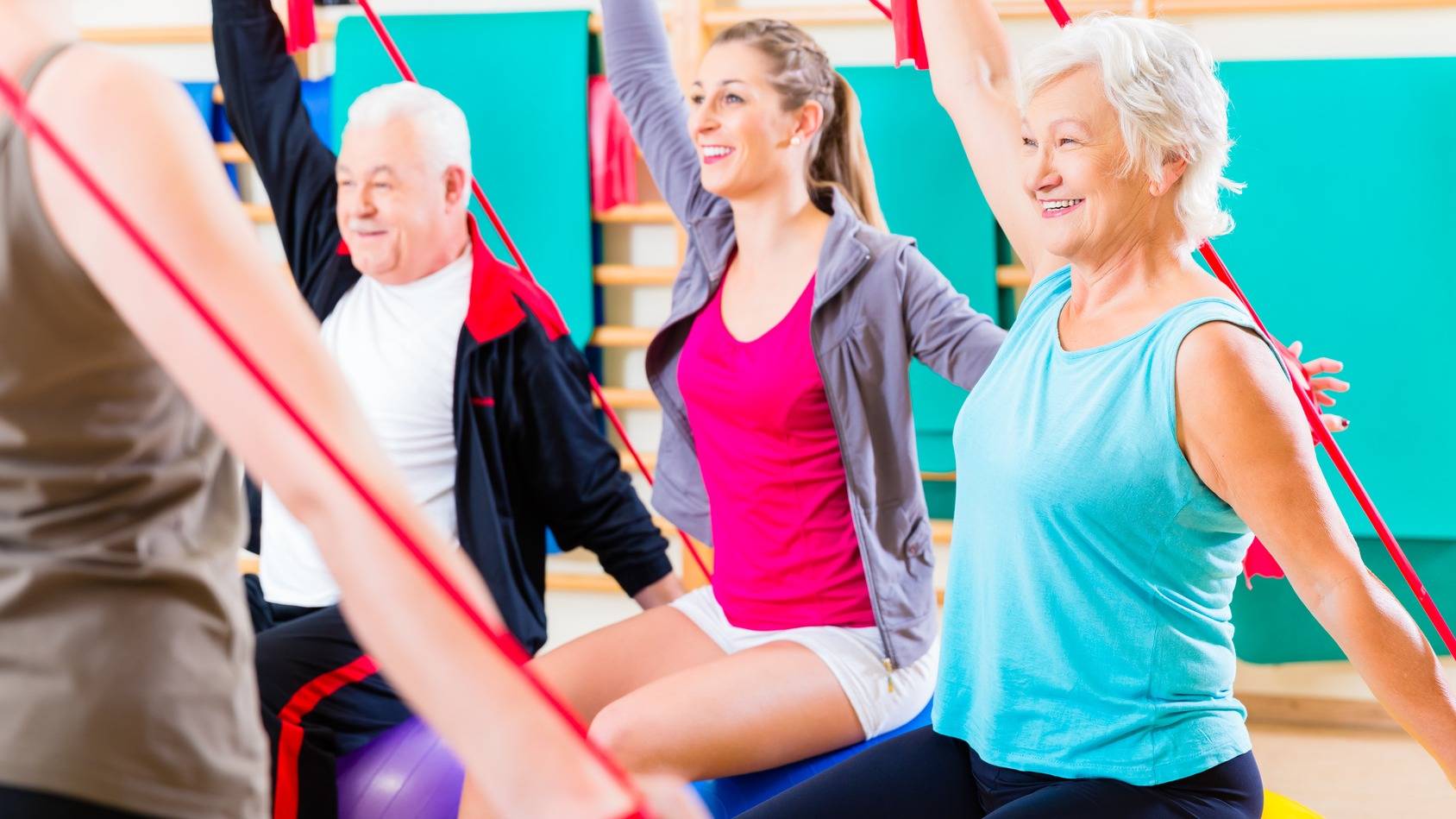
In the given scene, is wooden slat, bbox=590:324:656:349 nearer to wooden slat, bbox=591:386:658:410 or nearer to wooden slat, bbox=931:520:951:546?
wooden slat, bbox=591:386:658:410

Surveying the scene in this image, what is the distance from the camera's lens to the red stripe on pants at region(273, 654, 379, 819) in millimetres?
1899

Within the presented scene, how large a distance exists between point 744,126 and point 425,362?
62 centimetres

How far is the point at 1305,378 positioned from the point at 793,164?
82 centimetres

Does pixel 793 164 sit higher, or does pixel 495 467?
pixel 793 164

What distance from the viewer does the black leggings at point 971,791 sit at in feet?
4.44

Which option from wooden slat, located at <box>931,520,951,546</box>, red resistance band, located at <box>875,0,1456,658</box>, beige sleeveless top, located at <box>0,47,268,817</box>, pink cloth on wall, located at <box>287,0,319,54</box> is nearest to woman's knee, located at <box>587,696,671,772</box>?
red resistance band, located at <box>875,0,1456,658</box>

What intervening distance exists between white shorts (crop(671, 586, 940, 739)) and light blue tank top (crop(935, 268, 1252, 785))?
422mm

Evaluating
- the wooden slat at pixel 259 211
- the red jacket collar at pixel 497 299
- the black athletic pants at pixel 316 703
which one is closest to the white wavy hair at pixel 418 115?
the red jacket collar at pixel 497 299

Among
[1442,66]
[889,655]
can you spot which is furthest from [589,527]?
[1442,66]

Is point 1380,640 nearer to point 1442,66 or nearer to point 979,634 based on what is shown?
point 979,634

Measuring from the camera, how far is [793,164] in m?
2.11

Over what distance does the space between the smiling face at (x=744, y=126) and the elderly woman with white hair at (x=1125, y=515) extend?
637mm

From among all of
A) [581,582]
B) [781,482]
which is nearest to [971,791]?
[781,482]

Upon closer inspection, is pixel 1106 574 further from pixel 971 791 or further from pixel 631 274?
pixel 631 274
